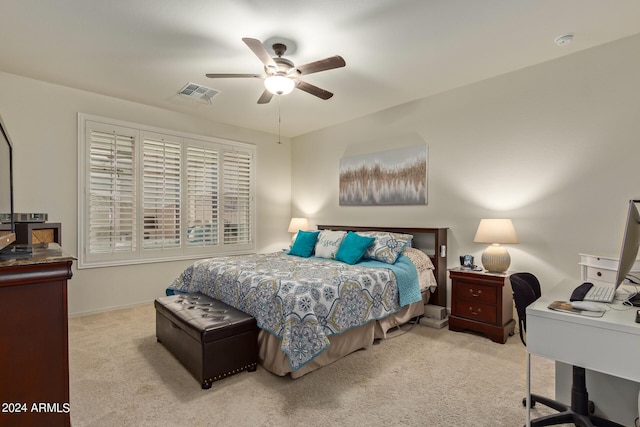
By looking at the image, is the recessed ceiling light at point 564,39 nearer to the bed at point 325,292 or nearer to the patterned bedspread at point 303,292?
the bed at point 325,292

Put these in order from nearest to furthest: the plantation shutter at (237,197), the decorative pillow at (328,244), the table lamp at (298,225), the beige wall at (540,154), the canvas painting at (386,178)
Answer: the beige wall at (540,154), the decorative pillow at (328,244), the canvas painting at (386,178), the plantation shutter at (237,197), the table lamp at (298,225)

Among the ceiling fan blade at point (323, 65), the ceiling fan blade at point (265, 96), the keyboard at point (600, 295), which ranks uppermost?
the ceiling fan blade at point (323, 65)

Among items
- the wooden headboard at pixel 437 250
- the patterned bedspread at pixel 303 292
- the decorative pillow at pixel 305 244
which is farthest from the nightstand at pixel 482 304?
the decorative pillow at pixel 305 244

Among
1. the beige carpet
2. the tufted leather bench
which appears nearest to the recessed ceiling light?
the beige carpet

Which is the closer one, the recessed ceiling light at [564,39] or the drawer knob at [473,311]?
the recessed ceiling light at [564,39]

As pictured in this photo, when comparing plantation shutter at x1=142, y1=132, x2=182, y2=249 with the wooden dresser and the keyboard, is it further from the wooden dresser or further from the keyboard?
the keyboard

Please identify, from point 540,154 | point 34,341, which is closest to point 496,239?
point 540,154

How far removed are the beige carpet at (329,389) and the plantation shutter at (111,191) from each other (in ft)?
4.73

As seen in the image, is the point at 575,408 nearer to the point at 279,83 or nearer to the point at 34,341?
the point at 34,341

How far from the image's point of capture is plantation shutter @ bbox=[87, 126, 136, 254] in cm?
410

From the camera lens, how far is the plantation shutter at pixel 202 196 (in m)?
4.92

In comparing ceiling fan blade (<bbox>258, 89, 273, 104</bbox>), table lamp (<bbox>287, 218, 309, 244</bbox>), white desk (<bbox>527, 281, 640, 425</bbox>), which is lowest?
white desk (<bbox>527, 281, 640, 425</bbox>)

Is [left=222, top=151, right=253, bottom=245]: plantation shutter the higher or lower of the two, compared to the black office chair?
higher

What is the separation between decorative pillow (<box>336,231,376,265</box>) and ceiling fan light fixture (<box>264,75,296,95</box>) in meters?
1.85
